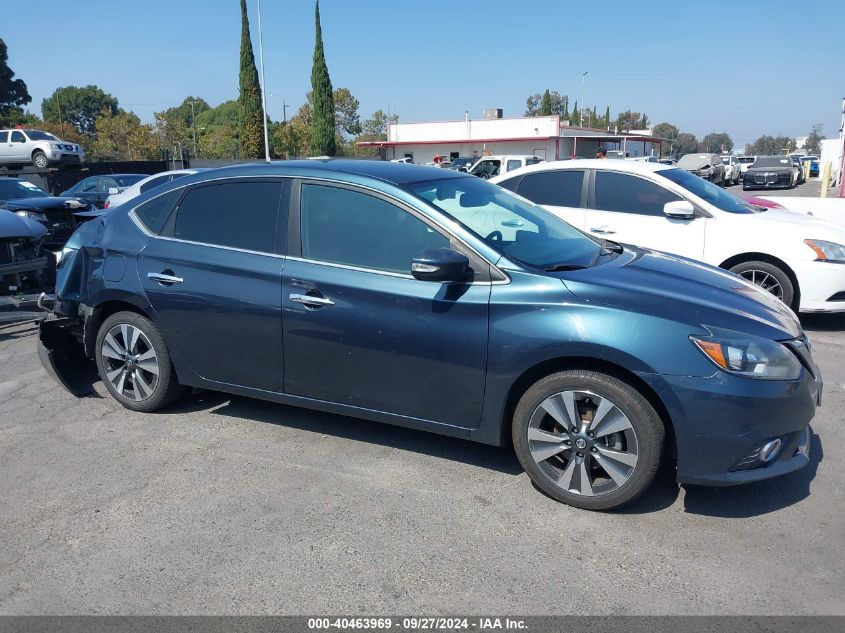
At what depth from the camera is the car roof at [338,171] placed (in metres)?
4.18

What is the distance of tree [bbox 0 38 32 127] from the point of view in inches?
2753

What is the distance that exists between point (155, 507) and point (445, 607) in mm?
1732

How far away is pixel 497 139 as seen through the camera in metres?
58.1

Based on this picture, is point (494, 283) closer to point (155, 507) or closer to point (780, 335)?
point (780, 335)

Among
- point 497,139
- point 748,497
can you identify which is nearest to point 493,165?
point 748,497

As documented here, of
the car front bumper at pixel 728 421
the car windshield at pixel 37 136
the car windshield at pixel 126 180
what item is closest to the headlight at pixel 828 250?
the car front bumper at pixel 728 421

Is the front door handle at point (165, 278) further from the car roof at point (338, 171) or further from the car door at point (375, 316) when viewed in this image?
the car door at point (375, 316)

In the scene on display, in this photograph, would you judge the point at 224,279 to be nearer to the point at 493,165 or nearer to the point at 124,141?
the point at 493,165

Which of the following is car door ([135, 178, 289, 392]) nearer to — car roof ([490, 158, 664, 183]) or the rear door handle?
the rear door handle

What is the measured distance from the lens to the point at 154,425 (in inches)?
186

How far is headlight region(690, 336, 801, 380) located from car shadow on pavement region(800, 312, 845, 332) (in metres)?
4.32

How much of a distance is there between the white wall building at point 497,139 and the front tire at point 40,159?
3502 centimetres

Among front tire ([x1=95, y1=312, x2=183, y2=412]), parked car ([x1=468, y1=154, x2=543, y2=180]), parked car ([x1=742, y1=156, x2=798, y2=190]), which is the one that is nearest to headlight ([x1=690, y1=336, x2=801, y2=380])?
front tire ([x1=95, y1=312, x2=183, y2=412])

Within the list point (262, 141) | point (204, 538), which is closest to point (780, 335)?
point (204, 538)
